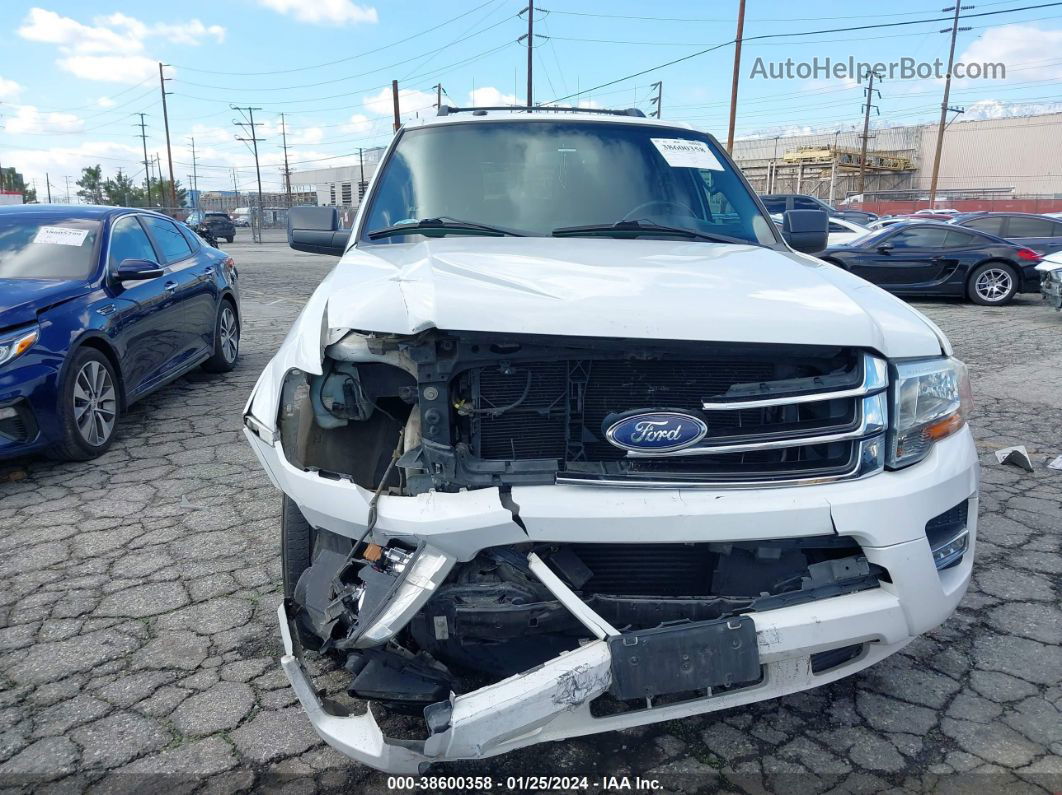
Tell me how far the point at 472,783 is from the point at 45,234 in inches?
195

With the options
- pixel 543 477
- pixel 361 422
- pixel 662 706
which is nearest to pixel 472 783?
pixel 662 706

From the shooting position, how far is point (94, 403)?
475 centimetres

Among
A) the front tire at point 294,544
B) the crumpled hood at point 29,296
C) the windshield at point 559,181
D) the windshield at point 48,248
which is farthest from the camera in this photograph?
the windshield at point 48,248

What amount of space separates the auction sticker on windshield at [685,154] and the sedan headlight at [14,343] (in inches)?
139

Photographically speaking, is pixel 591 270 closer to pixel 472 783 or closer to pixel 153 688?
pixel 472 783

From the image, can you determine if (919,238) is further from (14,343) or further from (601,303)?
(14,343)

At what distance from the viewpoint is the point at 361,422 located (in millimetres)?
2252

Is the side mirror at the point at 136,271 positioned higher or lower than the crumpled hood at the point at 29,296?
higher

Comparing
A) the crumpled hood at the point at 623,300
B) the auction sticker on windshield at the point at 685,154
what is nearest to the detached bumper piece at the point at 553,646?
the crumpled hood at the point at 623,300

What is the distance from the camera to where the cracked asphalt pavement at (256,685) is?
220 centimetres

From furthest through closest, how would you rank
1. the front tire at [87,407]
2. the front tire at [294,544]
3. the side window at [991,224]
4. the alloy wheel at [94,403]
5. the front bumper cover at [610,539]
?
1. the side window at [991,224]
2. the alloy wheel at [94,403]
3. the front tire at [87,407]
4. the front tire at [294,544]
5. the front bumper cover at [610,539]

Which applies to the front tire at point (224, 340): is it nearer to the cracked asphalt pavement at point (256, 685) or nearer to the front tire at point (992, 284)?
the cracked asphalt pavement at point (256, 685)

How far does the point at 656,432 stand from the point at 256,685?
165 cm

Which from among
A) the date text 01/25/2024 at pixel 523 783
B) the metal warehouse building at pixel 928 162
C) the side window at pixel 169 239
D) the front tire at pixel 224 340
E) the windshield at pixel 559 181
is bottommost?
the date text 01/25/2024 at pixel 523 783
